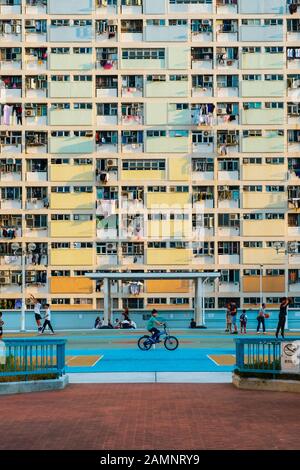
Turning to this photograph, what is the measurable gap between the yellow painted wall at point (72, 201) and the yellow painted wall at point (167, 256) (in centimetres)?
594

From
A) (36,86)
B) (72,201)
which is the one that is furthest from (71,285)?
(36,86)

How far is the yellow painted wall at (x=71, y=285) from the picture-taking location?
2643 inches

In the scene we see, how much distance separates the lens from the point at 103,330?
55.5 meters

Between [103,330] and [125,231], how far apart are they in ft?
44.2

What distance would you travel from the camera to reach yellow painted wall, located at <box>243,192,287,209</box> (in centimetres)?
6781

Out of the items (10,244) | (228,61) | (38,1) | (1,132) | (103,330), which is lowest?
(103,330)

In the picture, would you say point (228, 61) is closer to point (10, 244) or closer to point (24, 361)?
point (10, 244)

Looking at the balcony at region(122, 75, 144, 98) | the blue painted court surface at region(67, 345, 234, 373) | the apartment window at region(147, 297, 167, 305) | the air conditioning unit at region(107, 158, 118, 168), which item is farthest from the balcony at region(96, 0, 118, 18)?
the blue painted court surface at region(67, 345, 234, 373)

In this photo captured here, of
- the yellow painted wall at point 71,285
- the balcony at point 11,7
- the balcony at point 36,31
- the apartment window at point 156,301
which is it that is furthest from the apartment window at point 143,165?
the balcony at point 11,7

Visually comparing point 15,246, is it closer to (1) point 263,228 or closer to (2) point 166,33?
(1) point 263,228

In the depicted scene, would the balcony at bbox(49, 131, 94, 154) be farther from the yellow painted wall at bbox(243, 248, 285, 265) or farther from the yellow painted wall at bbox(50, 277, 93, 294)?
the yellow painted wall at bbox(243, 248, 285, 265)

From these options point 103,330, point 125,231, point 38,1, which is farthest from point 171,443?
point 38,1

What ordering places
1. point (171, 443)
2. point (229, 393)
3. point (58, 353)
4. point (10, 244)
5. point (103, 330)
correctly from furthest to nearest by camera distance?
point (10, 244) → point (103, 330) → point (58, 353) → point (229, 393) → point (171, 443)

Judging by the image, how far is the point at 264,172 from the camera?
68.0m
